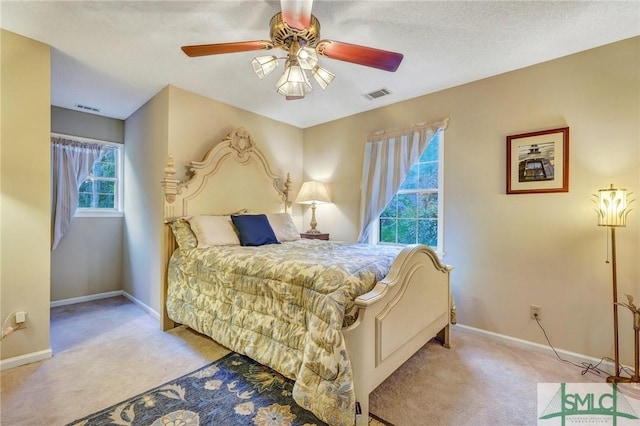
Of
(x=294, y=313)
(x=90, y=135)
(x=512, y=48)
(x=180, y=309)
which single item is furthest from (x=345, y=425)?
(x=90, y=135)

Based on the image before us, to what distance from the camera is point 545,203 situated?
8.29 feet

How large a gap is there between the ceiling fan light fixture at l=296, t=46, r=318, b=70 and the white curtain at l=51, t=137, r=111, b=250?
11.6ft

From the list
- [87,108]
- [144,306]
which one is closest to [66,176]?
[87,108]

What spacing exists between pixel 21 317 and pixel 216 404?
5.94 feet

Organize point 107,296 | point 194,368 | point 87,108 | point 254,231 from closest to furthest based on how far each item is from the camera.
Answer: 1. point 194,368
2. point 254,231
3. point 87,108
4. point 107,296

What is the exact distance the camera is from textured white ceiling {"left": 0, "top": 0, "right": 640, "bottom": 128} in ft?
6.21

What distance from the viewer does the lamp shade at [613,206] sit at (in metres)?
2.03

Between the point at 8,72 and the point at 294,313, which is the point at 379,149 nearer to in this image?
the point at 294,313

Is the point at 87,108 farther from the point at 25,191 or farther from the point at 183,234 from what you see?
the point at 183,234

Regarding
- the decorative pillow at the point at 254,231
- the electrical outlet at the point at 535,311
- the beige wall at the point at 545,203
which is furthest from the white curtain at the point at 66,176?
the electrical outlet at the point at 535,311

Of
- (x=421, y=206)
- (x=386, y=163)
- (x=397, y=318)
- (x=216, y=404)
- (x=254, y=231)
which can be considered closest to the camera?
(x=216, y=404)

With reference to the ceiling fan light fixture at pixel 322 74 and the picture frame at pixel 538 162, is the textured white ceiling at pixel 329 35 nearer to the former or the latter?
the ceiling fan light fixture at pixel 322 74

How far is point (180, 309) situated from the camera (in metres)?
2.72

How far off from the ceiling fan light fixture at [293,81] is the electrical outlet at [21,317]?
2.65m
